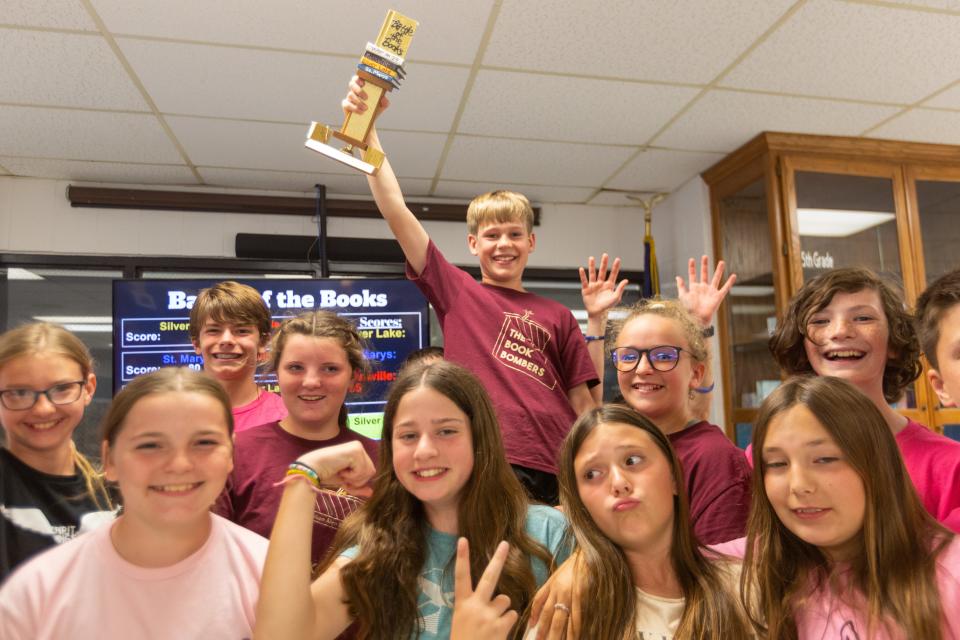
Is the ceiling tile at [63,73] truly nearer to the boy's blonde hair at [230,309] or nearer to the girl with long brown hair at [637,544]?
the boy's blonde hair at [230,309]

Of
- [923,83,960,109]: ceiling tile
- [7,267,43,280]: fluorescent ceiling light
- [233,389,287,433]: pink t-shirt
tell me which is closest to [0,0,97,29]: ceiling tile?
[233,389,287,433]: pink t-shirt

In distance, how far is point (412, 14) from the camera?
2.63 m

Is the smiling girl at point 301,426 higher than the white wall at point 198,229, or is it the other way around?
the white wall at point 198,229

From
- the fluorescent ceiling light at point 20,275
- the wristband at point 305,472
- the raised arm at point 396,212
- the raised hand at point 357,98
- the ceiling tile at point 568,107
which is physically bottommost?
the wristband at point 305,472

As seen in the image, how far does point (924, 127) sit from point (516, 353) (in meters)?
2.99

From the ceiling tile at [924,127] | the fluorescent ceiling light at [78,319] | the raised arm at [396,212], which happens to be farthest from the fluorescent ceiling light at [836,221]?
the fluorescent ceiling light at [78,319]

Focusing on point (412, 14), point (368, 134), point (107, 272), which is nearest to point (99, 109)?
point (107, 272)

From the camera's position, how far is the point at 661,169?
→ 14.0 ft

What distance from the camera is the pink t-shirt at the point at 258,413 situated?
222 centimetres

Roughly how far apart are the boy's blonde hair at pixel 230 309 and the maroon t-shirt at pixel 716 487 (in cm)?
147

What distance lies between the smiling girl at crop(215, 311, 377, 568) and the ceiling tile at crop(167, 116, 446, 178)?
2.04 m

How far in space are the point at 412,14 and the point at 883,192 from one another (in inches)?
116

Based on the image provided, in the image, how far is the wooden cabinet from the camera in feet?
12.4

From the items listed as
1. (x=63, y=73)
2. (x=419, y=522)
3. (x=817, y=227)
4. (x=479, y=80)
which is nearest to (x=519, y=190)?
(x=479, y=80)
